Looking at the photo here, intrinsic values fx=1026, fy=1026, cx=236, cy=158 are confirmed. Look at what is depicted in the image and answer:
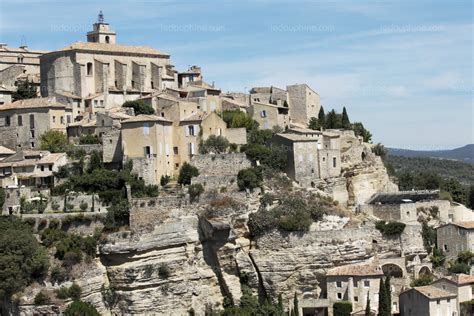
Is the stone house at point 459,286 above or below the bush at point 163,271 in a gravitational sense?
below

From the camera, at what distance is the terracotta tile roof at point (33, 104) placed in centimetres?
6194

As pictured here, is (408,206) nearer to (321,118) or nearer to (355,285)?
(355,285)

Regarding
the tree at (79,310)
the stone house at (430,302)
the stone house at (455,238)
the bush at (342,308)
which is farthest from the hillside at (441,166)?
the tree at (79,310)

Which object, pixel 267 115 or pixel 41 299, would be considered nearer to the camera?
pixel 41 299

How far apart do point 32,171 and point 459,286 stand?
78.6 ft

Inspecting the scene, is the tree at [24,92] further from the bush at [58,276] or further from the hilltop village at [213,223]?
the bush at [58,276]

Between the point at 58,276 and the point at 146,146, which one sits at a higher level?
the point at 146,146

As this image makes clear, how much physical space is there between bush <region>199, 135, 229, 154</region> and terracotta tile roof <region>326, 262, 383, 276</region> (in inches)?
388

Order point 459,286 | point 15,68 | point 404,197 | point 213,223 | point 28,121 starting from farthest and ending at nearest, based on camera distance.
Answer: point 15,68 < point 28,121 < point 404,197 < point 213,223 < point 459,286

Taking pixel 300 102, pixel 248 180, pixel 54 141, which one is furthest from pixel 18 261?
pixel 300 102

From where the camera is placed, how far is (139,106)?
205 feet

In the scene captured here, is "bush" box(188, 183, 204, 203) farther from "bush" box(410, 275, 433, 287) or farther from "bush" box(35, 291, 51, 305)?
"bush" box(410, 275, 433, 287)

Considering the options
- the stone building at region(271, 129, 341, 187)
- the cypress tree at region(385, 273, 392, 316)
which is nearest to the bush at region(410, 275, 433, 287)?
the cypress tree at region(385, 273, 392, 316)

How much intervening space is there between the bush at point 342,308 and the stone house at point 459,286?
4.36m
